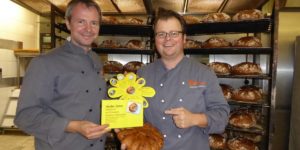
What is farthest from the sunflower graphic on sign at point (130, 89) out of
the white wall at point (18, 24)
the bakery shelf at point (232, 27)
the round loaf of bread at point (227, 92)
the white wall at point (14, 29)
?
the white wall at point (18, 24)

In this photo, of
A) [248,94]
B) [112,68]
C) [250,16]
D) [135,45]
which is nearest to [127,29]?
[135,45]

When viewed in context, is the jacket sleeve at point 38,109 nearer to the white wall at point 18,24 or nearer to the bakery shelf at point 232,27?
the bakery shelf at point 232,27

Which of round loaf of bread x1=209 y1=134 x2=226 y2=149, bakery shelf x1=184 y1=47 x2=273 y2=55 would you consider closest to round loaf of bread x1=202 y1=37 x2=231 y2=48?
bakery shelf x1=184 y1=47 x2=273 y2=55

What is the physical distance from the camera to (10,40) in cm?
549

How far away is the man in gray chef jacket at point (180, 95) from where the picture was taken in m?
1.39

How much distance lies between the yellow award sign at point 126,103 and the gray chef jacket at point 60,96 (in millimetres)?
148

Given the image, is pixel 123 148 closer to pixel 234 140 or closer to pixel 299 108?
pixel 234 140

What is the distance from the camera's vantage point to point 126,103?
4.45ft

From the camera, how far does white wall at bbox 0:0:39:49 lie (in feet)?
17.3

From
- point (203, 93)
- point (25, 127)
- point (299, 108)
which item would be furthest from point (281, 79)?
point (25, 127)

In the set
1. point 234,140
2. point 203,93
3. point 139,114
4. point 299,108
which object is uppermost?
point 203,93

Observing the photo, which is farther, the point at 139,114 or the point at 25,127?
the point at 139,114

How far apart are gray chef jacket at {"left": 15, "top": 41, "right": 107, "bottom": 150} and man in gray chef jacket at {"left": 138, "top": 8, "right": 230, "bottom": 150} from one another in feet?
1.11

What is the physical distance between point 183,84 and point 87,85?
54 centimetres
